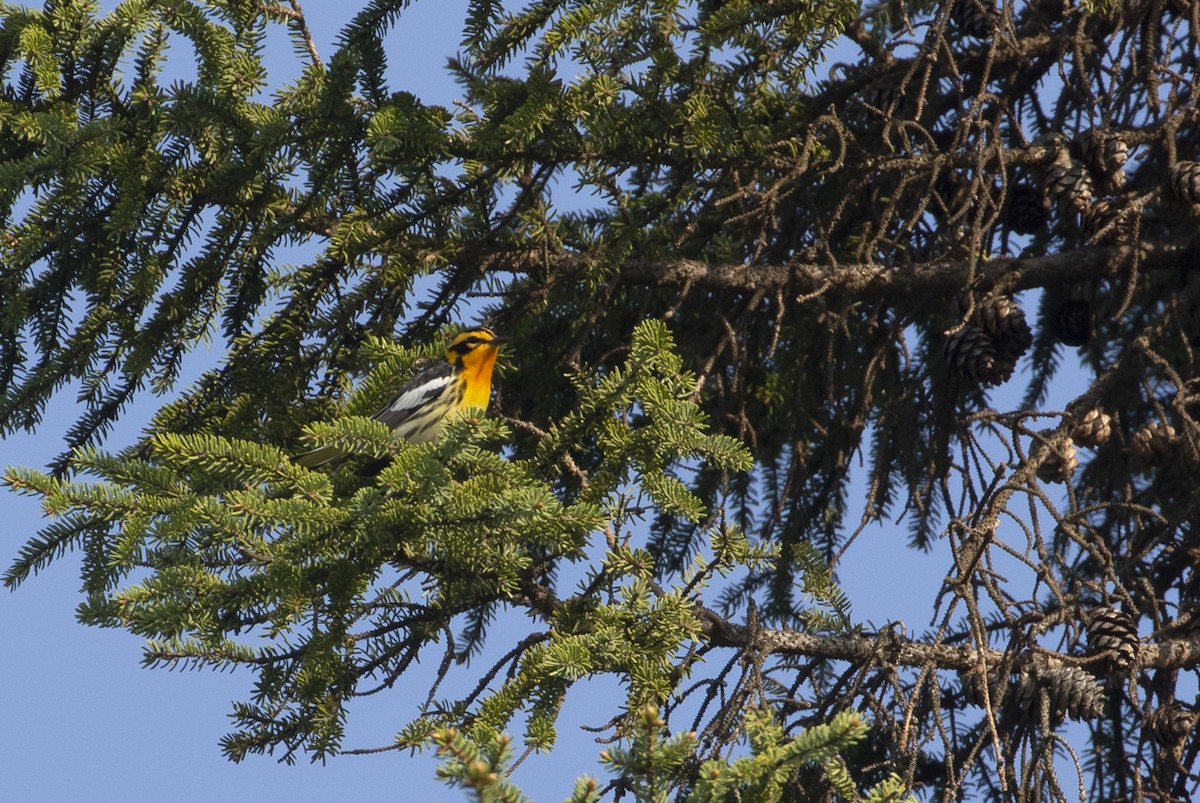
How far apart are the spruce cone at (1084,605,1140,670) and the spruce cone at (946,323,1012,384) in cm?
104

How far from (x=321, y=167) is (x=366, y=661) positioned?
57.2 inches

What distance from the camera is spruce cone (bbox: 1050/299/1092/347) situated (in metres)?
5.21

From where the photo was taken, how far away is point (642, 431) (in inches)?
142

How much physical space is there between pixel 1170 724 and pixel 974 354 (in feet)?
4.25

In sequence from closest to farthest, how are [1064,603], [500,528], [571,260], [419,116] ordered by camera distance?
[500,528] < [1064,603] < [419,116] < [571,260]

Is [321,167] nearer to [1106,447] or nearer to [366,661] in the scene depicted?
[366,661]

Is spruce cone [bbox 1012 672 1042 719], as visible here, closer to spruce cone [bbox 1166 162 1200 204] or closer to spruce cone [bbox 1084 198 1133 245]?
spruce cone [bbox 1084 198 1133 245]

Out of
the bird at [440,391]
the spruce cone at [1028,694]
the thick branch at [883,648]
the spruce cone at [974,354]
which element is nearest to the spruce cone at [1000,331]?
the spruce cone at [974,354]

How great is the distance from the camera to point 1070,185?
4785 millimetres

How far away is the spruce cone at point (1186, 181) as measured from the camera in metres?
4.61

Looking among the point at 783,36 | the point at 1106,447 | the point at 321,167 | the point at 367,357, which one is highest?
the point at 783,36

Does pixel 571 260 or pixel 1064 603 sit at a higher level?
A: pixel 571 260

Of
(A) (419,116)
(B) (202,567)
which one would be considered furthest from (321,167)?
(B) (202,567)

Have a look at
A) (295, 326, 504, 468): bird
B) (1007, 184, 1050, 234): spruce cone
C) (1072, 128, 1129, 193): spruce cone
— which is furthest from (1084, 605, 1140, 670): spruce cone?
(295, 326, 504, 468): bird
